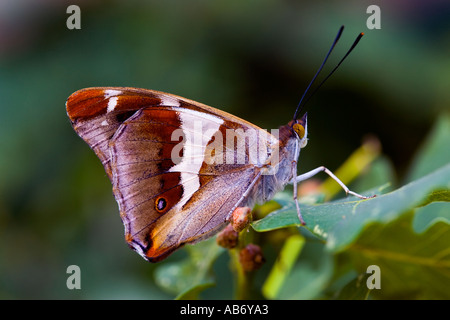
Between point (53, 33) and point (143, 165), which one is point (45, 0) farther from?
point (143, 165)

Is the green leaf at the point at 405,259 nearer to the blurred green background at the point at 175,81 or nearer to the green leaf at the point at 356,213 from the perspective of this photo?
the green leaf at the point at 356,213

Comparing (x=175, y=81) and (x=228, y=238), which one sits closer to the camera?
(x=228, y=238)

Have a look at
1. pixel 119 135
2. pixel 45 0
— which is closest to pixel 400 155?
pixel 119 135

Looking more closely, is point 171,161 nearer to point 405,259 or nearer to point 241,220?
point 241,220

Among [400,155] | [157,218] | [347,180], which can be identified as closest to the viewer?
[157,218]

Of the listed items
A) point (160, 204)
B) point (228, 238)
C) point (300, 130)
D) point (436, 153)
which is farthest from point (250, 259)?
point (436, 153)

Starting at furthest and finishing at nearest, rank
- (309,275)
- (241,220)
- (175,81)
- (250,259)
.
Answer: (175,81), (309,275), (250,259), (241,220)
